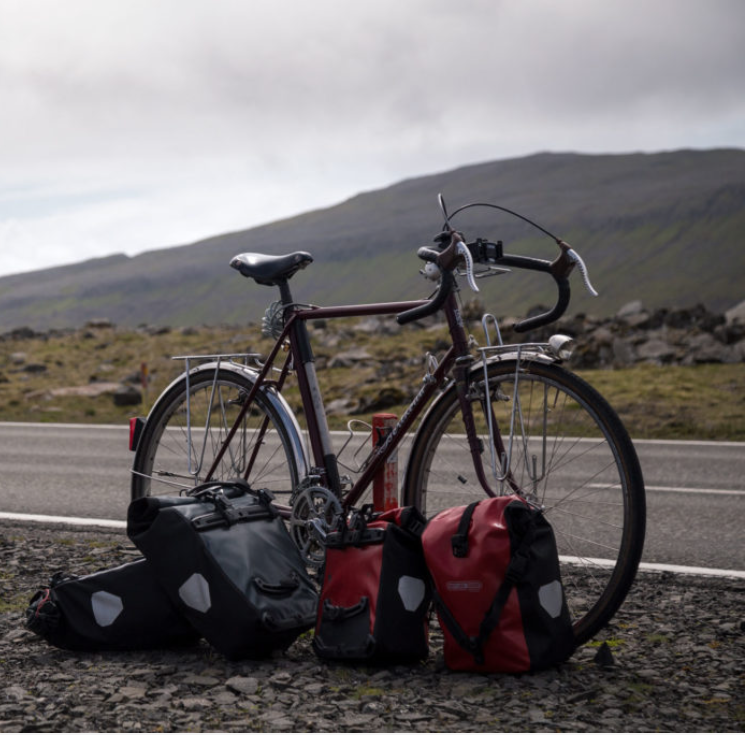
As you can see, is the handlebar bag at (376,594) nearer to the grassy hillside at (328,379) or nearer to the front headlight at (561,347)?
the front headlight at (561,347)

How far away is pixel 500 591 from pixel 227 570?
3.36 feet

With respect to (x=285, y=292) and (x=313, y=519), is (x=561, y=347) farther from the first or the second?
(x=285, y=292)

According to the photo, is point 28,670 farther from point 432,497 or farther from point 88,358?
point 88,358

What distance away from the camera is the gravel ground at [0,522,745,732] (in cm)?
319

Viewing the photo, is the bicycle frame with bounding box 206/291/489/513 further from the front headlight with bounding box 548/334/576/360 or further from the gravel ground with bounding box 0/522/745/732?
the gravel ground with bounding box 0/522/745/732

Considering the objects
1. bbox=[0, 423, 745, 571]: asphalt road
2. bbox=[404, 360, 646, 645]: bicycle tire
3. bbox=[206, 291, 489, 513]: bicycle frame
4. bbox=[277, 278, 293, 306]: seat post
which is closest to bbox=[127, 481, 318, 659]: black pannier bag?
bbox=[206, 291, 489, 513]: bicycle frame

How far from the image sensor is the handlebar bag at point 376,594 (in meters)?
3.73

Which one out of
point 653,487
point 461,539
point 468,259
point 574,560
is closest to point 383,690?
point 461,539

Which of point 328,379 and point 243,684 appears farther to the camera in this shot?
Answer: point 328,379

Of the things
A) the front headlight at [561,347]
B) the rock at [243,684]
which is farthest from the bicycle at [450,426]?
the rock at [243,684]

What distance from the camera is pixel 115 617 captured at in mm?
3992

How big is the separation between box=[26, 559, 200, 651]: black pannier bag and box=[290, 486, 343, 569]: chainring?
692 millimetres

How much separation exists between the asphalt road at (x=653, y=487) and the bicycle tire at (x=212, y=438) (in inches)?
→ 79.0

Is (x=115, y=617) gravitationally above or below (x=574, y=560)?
above
